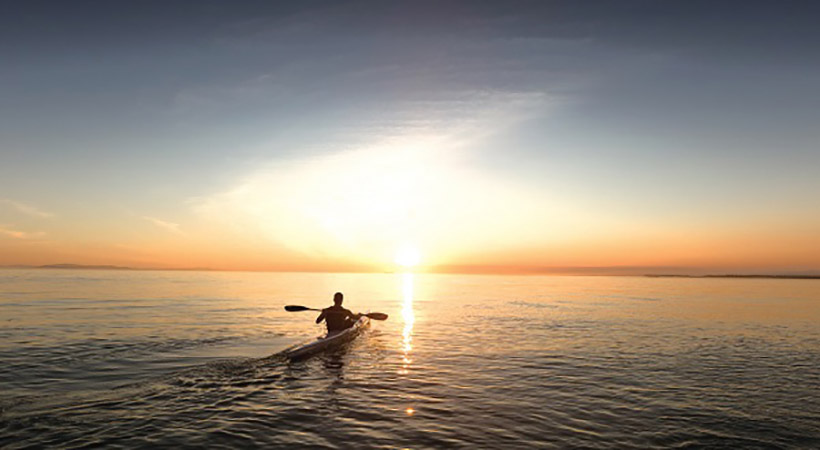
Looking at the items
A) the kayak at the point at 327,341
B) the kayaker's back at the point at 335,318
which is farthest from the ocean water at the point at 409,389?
the kayaker's back at the point at 335,318

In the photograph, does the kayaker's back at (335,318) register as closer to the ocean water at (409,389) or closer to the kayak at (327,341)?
the kayak at (327,341)

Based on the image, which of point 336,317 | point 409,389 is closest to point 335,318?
Answer: point 336,317

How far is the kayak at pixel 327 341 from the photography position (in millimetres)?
22142

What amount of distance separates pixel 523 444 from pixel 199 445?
296 inches

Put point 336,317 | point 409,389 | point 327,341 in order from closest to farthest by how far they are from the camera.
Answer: point 409,389 → point 327,341 → point 336,317

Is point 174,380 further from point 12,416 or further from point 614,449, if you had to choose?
point 614,449

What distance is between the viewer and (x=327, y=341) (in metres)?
25.0

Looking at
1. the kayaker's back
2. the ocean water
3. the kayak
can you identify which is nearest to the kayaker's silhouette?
the kayaker's back

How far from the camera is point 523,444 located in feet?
36.7

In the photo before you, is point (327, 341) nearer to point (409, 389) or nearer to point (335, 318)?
point (335, 318)

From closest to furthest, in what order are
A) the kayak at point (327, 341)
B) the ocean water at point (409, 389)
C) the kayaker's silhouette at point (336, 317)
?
the ocean water at point (409, 389)
the kayak at point (327, 341)
the kayaker's silhouette at point (336, 317)

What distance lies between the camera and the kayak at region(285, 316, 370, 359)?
872 inches

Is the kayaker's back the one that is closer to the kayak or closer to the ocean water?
the kayak

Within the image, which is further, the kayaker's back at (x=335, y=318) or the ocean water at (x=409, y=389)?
the kayaker's back at (x=335, y=318)
